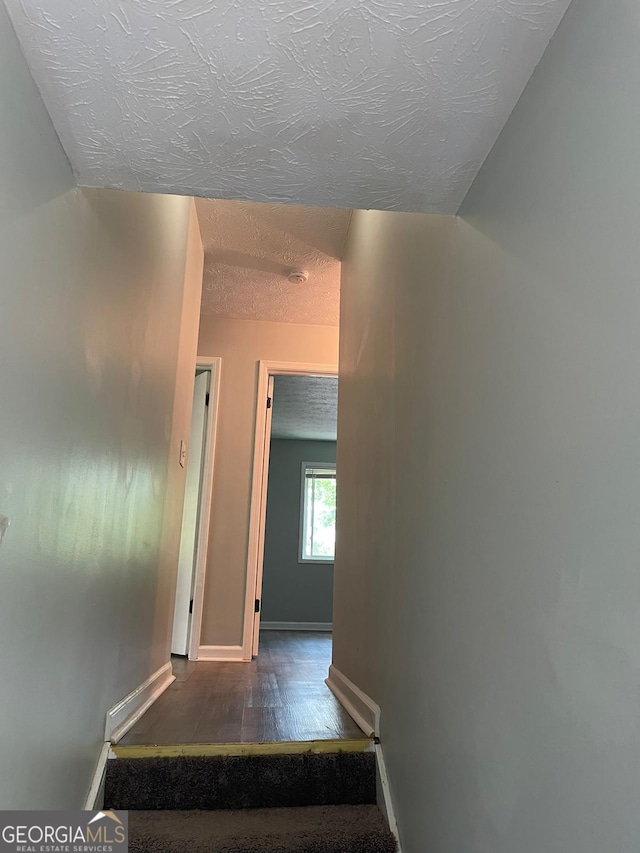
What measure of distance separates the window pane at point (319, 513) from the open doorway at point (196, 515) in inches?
146

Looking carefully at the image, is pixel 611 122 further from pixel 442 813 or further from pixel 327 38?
pixel 442 813

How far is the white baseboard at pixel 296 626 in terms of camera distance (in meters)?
7.35

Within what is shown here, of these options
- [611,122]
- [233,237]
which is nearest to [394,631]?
[611,122]

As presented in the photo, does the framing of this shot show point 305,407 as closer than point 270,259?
No

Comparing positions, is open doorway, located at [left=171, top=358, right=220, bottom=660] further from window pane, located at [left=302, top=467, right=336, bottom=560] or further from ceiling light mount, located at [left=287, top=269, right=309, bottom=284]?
window pane, located at [left=302, top=467, right=336, bottom=560]

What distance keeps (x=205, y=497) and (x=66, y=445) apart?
2774 mm

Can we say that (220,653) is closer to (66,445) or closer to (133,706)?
(133,706)

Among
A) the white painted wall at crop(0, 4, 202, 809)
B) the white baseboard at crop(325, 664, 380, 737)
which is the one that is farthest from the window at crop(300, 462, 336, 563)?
the white painted wall at crop(0, 4, 202, 809)

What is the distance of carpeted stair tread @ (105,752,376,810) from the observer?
1.76 meters

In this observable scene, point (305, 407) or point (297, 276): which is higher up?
point (297, 276)

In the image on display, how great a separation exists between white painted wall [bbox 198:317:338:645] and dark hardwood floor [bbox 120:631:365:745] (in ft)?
1.21

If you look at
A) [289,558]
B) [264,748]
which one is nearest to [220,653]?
[264,748]

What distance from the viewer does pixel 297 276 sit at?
369cm

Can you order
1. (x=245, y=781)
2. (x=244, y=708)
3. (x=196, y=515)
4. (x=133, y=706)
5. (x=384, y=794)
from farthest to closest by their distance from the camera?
1. (x=196, y=515)
2. (x=244, y=708)
3. (x=133, y=706)
4. (x=245, y=781)
5. (x=384, y=794)
